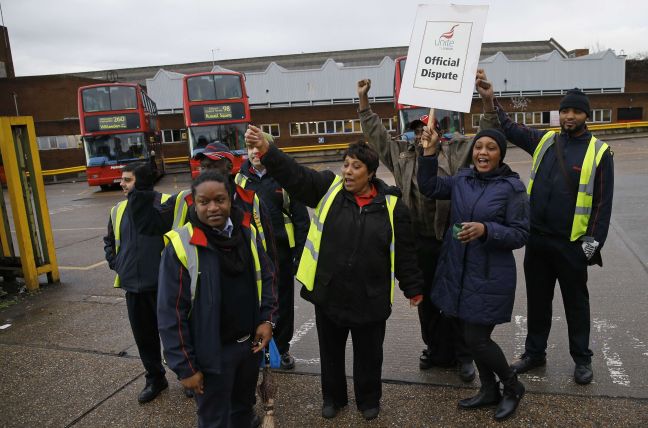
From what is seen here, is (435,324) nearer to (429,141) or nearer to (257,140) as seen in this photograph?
(429,141)

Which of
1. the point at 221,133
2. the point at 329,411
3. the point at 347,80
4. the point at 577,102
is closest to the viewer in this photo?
the point at 329,411

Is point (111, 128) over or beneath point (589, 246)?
over

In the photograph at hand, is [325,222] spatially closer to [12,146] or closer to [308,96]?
[12,146]

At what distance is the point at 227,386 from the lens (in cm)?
260

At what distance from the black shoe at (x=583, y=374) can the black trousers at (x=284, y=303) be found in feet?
7.11

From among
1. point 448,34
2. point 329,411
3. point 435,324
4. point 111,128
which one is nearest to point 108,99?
point 111,128

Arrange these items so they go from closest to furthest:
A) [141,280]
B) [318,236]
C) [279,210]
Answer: [318,236] < [141,280] < [279,210]

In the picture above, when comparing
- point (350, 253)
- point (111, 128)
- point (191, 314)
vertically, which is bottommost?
point (191, 314)

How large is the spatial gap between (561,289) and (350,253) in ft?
5.69

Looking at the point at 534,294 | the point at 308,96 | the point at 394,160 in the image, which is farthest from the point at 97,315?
the point at 308,96

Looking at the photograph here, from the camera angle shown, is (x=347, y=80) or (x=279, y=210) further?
(x=347, y=80)

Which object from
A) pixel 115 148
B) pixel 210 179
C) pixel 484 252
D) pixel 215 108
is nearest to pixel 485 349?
pixel 484 252

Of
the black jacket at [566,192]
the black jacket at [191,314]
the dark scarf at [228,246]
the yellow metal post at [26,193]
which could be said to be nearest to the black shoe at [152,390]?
the black jacket at [191,314]

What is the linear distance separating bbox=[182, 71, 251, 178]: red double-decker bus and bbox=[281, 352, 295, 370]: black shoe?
1495 centimetres
